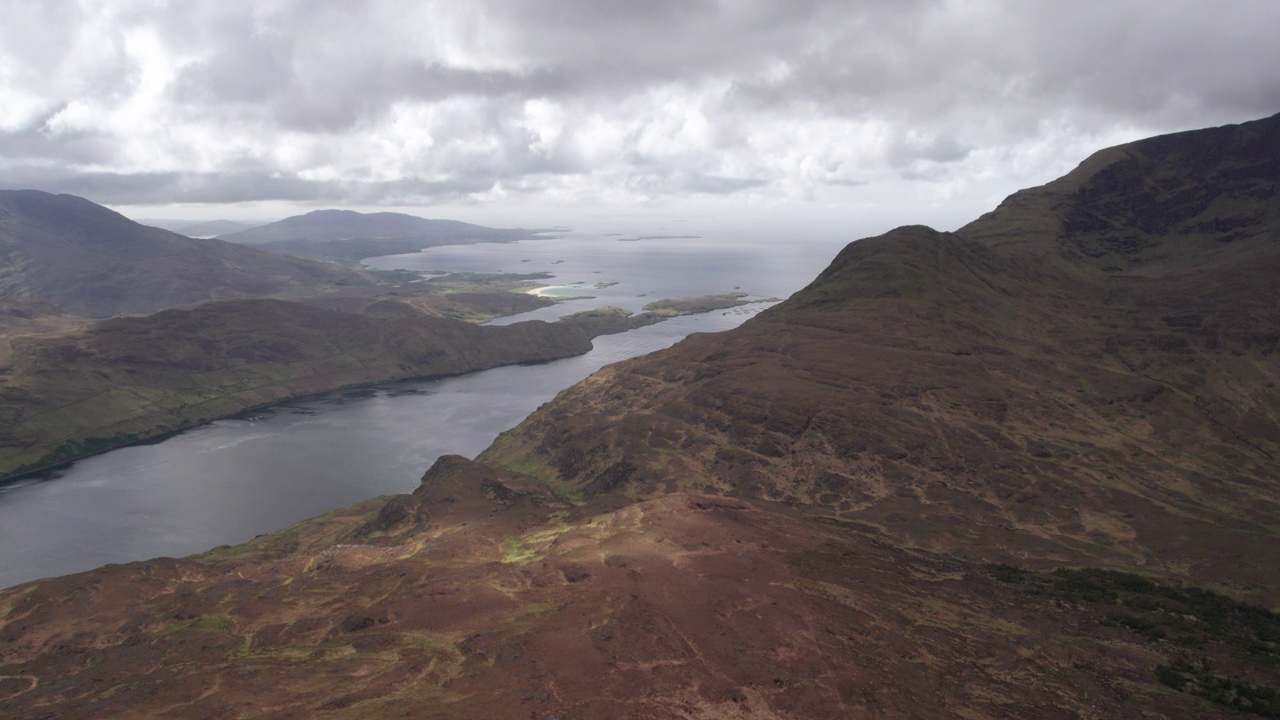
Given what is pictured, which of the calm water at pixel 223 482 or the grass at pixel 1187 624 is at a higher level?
the grass at pixel 1187 624

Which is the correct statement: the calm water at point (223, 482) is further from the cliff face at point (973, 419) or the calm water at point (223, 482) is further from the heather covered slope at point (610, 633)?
the heather covered slope at point (610, 633)

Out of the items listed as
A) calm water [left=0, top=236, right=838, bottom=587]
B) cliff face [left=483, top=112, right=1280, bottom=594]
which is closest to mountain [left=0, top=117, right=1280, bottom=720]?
cliff face [left=483, top=112, right=1280, bottom=594]

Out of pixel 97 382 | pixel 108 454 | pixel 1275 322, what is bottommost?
pixel 108 454

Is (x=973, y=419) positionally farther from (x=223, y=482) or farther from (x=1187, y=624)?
(x=223, y=482)

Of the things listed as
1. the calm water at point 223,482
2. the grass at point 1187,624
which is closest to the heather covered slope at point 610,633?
the grass at point 1187,624

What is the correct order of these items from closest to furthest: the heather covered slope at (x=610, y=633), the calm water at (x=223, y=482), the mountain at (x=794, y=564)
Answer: the heather covered slope at (x=610, y=633)
the mountain at (x=794, y=564)
the calm water at (x=223, y=482)

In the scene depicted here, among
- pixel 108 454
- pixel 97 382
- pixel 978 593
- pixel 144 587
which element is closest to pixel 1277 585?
pixel 978 593

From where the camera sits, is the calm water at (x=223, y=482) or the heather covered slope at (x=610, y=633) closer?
the heather covered slope at (x=610, y=633)

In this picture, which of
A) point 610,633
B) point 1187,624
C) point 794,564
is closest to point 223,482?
point 610,633

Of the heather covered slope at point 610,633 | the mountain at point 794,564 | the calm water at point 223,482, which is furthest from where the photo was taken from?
the calm water at point 223,482

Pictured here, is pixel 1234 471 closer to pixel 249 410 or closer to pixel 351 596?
pixel 351 596
